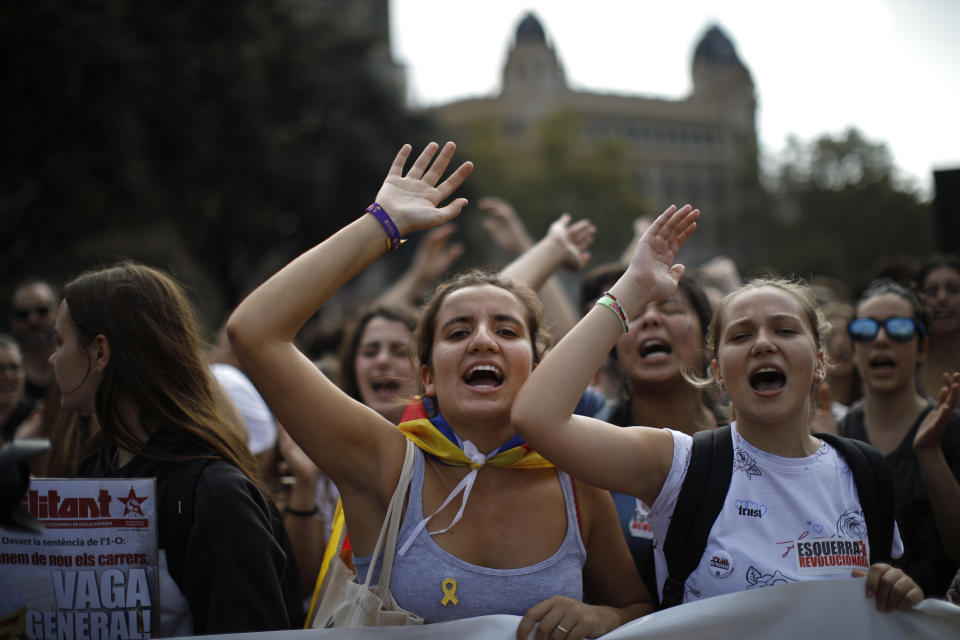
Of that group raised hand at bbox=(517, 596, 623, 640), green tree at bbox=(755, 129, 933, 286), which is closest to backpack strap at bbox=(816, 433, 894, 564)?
raised hand at bbox=(517, 596, 623, 640)

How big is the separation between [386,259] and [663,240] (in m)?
33.3

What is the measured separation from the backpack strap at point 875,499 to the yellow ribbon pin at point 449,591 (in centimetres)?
117

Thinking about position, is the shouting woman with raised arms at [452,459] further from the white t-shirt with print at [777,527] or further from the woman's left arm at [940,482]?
the woman's left arm at [940,482]

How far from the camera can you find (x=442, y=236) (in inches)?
221

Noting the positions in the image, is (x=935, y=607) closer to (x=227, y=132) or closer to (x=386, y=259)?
(x=227, y=132)

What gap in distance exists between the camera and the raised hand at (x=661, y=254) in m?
2.75

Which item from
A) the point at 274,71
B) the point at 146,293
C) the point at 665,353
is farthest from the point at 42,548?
the point at 274,71

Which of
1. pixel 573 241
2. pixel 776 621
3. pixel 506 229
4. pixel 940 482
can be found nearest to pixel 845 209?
pixel 506 229

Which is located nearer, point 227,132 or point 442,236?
point 442,236

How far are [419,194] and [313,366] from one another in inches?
24.7

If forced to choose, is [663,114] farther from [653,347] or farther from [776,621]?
[776,621]

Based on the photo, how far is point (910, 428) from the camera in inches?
149

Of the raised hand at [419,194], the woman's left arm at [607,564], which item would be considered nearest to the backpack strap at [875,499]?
the woman's left arm at [607,564]

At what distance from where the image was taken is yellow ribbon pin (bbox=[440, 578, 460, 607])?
2.52m
